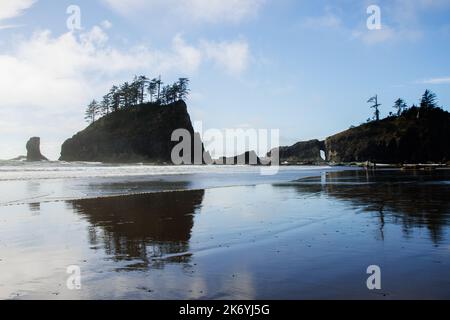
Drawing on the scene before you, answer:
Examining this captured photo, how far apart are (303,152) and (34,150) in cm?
10938

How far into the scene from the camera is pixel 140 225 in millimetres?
13445

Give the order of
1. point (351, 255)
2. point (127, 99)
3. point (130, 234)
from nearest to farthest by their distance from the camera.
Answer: point (351, 255), point (130, 234), point (127, 99)

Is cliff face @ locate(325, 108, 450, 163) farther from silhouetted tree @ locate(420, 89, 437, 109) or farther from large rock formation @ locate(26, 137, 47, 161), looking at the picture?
large rock formation @ locate(26, 137, 47, 161)

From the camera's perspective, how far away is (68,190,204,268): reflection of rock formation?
31.4ft

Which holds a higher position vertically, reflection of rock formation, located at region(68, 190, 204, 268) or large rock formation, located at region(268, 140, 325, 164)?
large rock formation, located at region(268, 140, 325, 164)

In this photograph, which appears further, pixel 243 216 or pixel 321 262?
pixel 243 216

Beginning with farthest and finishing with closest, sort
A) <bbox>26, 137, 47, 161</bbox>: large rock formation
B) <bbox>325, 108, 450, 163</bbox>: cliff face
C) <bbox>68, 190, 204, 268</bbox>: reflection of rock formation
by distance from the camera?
1. <bbox>26, 137, 47, 161</bbox>: large rock formation
2. <bbox>325, 108, 450, 163</bbox>: cliff face
3. <bbox>68, 190, 204, 268</bbox>: reflection of rock formation

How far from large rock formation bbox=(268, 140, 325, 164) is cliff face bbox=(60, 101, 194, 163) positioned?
5497cm

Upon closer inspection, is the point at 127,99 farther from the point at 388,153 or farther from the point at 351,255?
the point at 351,255

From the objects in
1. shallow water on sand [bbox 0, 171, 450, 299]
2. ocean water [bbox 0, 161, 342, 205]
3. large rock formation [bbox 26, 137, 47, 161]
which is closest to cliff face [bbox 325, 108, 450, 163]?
ocean water [bbox 0, 161, 342, 205]

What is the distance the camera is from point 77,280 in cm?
709
